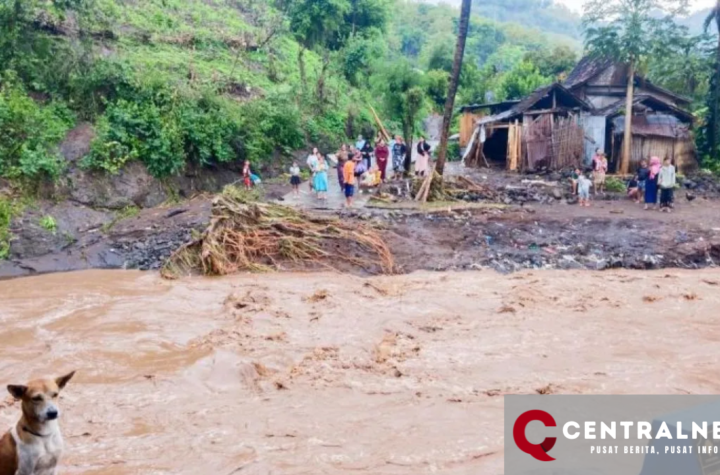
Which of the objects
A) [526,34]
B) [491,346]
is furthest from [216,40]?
[526,34]

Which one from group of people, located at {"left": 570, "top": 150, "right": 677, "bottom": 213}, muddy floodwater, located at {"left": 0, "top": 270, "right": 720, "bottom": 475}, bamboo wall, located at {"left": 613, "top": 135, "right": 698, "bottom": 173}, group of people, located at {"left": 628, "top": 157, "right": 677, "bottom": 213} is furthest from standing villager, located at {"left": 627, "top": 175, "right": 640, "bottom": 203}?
muddy floodwater, located at {"left": 0, "top": 270, "right": 720, "bottom": 475}

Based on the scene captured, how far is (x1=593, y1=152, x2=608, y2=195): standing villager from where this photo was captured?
1786 centimetres

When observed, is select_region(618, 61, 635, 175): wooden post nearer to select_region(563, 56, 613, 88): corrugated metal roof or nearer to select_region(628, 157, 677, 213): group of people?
select_region(563, 56, 613, 88): corrugated metal roof

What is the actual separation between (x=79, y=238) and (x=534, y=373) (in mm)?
10671

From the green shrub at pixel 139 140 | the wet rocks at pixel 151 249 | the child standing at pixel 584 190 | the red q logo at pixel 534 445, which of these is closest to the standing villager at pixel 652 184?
the child standing at pixel 584 190

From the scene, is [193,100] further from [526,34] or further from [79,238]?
[526,34]

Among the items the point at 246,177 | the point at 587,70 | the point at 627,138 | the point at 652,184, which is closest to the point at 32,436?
the point at 246,177

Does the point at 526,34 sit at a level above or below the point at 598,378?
above

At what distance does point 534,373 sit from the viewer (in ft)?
23.2

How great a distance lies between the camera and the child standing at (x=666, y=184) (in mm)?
15477

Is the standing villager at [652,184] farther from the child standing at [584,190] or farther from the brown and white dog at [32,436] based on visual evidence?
the brown and white dog at [32,436]

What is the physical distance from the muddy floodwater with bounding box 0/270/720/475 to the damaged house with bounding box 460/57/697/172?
11.5 m

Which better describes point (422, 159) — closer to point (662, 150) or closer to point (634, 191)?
point (634, 191)

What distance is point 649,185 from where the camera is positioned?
16.2 m
